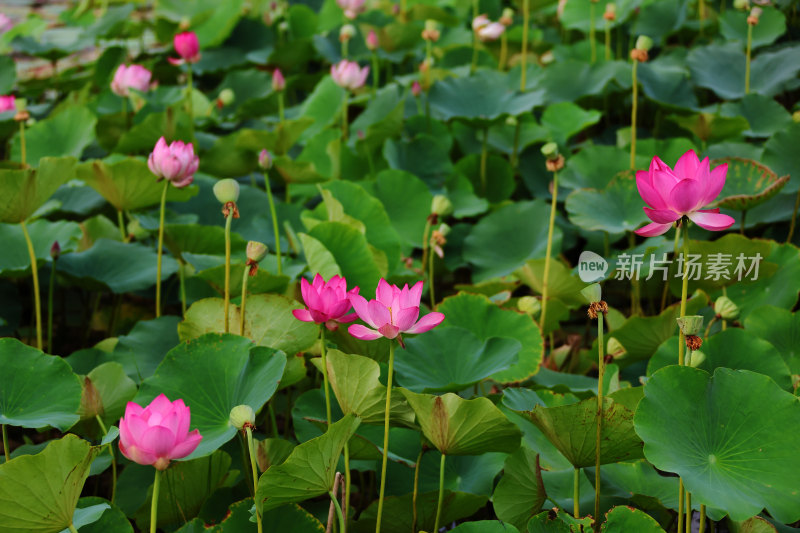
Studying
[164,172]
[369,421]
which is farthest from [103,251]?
[369,421]

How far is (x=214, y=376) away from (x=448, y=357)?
310mm

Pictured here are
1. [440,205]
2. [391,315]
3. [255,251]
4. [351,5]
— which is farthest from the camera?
[351,5]

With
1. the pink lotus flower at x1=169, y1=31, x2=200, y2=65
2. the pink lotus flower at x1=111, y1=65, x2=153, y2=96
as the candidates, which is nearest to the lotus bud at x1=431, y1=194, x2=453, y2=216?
the pink lotus flower at x1=169, y1=31, x2=200, y2=65

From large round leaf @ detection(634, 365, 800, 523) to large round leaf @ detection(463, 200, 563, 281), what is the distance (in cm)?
73

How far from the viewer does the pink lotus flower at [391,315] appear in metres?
0.79

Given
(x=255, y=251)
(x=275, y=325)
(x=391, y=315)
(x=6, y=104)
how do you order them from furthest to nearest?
(x=6, y=104) → (x=275, y=325) → (x=255, y=251) → (x=391, y=315)

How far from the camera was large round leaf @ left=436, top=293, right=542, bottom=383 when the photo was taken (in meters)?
1.15

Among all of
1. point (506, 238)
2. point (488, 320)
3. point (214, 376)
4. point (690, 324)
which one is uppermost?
point (690, 324)

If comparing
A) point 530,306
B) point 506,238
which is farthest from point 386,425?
point 506,238

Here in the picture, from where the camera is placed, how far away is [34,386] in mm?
962

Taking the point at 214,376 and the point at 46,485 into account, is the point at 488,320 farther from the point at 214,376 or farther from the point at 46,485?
the point at 46,485

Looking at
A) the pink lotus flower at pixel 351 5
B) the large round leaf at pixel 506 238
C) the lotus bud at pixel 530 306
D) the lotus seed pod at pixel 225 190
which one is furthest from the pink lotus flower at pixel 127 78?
the lotus bud at pixel 530 306

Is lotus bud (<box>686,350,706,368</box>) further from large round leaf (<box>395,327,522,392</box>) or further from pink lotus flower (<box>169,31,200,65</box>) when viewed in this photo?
pink lotus flower (<box>169,31,200,65</box>)

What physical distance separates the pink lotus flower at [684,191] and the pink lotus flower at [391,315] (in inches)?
10.0
